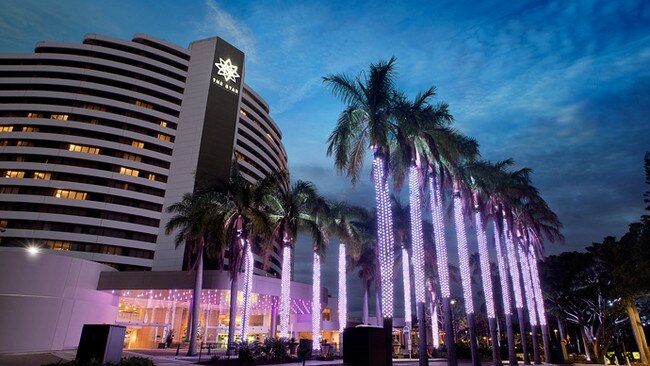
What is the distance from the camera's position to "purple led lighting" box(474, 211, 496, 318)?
1145 inches

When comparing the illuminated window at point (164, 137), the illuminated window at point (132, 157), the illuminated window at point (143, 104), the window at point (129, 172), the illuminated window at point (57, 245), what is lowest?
the illuminated window at point (57, 245)

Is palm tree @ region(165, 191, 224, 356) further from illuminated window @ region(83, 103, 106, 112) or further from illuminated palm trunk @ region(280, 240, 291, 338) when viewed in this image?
illuminated window @ region(83, 103, 106, 112)

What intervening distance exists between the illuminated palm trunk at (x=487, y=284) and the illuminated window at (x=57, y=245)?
61.6 meters

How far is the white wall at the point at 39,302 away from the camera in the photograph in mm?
27859

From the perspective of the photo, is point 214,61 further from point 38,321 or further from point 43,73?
point 38,321

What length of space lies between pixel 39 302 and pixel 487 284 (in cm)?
3306

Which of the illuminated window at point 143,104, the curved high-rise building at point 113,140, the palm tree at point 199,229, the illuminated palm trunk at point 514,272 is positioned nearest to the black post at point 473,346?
the illuminated palm trunk at point 514,272

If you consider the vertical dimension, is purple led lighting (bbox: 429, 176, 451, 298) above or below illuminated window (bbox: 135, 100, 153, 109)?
below

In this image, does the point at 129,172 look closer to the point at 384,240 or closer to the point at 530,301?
the point at 384,240

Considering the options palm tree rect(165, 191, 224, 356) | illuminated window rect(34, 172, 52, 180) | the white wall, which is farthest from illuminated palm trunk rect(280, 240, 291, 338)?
illuminated window rect(34, 172, 52, 180)

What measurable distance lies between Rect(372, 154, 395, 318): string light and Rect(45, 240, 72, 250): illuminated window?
6021cm

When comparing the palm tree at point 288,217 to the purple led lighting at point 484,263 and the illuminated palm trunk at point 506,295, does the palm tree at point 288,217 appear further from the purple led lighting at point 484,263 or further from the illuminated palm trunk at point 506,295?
the illuminated palm trunk at point 506,295

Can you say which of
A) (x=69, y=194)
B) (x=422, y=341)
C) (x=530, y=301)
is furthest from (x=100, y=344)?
(x=69, y=194)

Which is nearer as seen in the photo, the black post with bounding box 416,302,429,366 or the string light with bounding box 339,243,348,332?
the black post with bounding box 416,302,429,366
